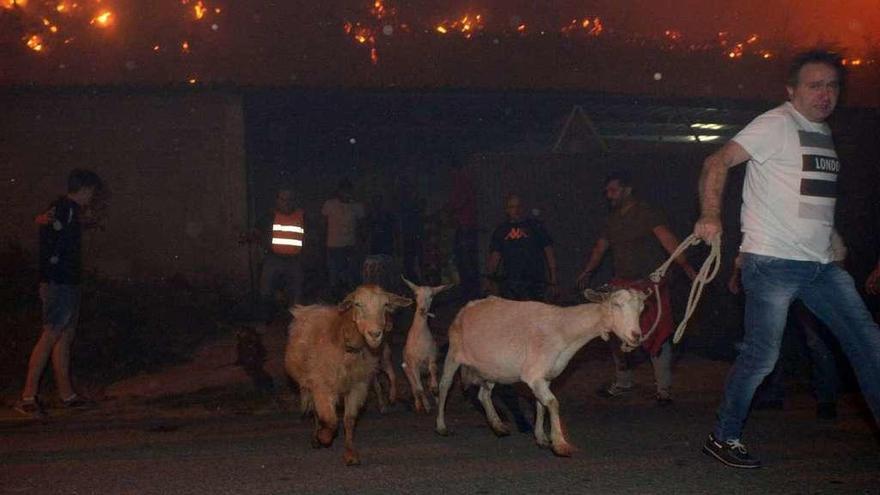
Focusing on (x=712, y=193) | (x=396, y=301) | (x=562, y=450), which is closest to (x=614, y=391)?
(x=562, y=450)

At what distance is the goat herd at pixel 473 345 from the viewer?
6.40 m

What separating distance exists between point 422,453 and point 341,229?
7.72 m

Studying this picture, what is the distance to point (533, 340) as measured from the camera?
263 inches

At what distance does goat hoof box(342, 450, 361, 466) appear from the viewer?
6.04 metres

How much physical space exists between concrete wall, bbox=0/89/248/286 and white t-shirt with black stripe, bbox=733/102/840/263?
34.4 ft

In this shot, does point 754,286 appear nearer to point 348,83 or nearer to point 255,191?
point 348,83

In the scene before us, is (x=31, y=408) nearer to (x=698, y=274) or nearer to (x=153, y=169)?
(x=698, y=274)

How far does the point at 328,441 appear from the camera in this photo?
652 cm

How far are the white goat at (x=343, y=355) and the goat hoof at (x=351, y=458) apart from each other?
0.06 metres

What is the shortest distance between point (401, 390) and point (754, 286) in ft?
15.4

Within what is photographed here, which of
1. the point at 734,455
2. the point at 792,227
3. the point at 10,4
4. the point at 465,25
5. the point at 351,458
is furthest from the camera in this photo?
the point at 465,25

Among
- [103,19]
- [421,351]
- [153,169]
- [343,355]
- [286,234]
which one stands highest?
[103,19]

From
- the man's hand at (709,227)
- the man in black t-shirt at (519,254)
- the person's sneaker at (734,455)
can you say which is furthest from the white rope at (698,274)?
the man in black t-shirt at (519,254)

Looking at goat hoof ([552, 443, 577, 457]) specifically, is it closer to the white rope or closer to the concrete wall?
the white rope
